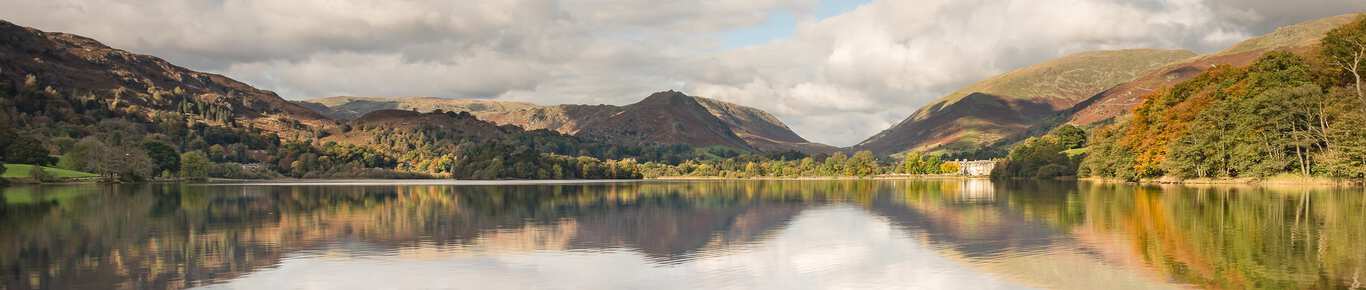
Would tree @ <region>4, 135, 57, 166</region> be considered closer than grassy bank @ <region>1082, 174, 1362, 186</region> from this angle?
No

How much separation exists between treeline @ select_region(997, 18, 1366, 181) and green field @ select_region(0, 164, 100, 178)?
145603 millimetres

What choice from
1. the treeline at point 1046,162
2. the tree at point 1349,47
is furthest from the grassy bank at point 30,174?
the treeline at point 1046,162

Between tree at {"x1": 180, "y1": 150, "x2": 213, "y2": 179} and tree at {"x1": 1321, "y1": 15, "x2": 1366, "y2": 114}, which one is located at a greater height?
tree at {"x1": 1321, "y1": 15, "x2": 1366, "y2": 114}

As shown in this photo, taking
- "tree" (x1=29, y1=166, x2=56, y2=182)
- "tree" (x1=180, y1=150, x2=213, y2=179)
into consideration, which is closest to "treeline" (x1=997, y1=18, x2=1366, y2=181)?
"tree" (x1=29, y1=166, x2=56, y2=182)

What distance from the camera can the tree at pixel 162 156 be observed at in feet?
574

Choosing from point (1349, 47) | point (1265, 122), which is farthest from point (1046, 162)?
point (1265, 122)

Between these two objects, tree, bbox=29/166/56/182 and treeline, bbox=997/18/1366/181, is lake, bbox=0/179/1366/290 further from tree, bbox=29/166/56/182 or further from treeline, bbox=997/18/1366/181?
tree, bbox=29/166/56/182

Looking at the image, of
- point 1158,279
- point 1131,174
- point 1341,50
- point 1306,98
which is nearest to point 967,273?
point 1158,279

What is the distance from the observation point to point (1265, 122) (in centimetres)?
8638

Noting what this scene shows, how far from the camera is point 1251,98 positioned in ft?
297

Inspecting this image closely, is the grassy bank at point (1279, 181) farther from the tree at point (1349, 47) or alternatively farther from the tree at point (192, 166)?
the tree at point (192, 166)

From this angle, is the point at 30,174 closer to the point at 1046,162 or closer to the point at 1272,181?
the point at 1272,181

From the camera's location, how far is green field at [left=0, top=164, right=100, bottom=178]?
125000mm

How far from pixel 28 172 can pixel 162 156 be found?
48.9m
